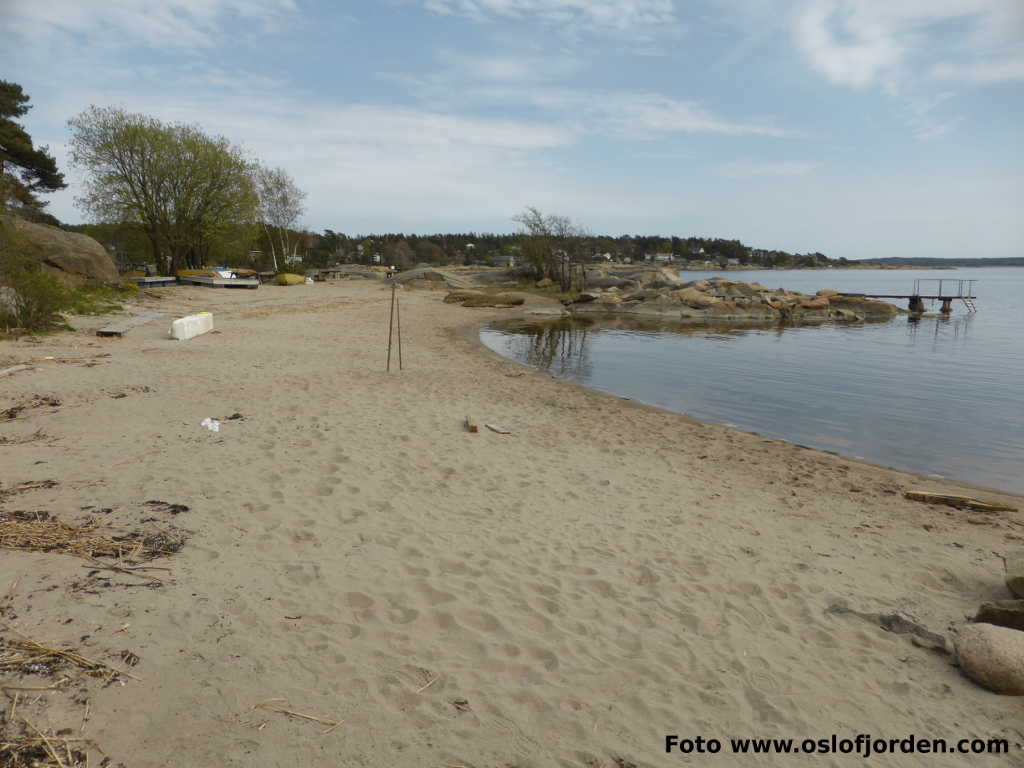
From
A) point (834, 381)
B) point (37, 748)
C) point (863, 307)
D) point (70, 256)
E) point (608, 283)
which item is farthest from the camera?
point (608, 283)

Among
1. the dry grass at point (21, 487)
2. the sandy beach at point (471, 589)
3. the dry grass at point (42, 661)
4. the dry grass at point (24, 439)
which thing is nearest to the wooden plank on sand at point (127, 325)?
the sandy beach at point (471, 589)

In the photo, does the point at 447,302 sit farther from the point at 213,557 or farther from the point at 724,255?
the point at 724,255

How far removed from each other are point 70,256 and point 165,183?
51.1 ft

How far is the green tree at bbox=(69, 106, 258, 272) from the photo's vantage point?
33.3 m

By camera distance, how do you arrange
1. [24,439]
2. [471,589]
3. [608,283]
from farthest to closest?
[608,283], [24,439], [471,589]

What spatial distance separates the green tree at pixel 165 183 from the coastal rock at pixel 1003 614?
40.6m

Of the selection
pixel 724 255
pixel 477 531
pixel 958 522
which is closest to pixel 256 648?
pixel 477 531

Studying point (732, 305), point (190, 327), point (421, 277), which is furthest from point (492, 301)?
point (190, 327)

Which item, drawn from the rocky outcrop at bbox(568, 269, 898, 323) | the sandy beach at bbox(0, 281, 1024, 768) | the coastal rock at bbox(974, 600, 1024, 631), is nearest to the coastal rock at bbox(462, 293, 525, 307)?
the rocky outcrop at bbox(568, 269, 898, 323)

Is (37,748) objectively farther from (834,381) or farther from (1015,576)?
(834,381)

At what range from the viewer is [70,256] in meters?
21.8

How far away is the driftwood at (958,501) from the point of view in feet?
21.9

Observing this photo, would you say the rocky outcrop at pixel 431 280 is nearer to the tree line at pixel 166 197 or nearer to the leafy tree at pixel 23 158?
the tree line at pixel 166 197

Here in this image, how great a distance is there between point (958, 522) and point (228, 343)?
1456cm
